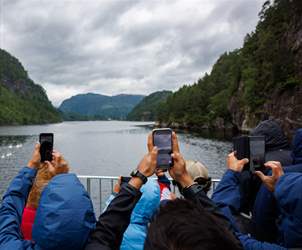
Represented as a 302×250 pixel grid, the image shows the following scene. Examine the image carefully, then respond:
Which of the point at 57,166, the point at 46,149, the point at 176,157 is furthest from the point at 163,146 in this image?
the point at 46,149

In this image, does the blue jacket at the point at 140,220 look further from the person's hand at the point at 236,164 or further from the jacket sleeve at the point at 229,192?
the person's hand at the point at 236,164

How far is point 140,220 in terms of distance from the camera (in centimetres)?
236

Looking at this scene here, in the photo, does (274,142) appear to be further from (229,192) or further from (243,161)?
(229,192)

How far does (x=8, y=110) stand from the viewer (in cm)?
18200

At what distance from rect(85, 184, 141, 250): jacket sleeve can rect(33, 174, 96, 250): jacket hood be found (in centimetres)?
6

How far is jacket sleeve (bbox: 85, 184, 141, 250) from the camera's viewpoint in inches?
81.5

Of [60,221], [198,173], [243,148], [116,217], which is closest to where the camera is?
[60,221]

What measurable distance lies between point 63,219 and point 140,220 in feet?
1.84

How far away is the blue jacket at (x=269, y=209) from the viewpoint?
273 cm

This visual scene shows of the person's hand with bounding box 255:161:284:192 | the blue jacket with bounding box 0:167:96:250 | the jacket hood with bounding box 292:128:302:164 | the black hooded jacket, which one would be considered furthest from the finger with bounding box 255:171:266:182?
the blue jacket with bounding box 0:167:96:250

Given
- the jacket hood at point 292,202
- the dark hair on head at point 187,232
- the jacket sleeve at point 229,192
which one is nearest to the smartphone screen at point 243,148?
the jacket sleeve at point 229,192

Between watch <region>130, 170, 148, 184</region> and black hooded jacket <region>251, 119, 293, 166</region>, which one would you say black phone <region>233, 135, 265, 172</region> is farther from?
watch <region>130, 170, 148, 184</region>

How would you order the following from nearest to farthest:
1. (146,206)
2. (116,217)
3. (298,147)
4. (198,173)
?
(116,217) → (146,206) → (298,147) → (198,173)

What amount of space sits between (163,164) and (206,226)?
0.94 m
